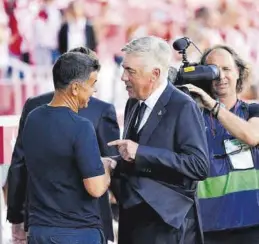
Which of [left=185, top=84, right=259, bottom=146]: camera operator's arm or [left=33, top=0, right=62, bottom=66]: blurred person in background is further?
[left=33, top=0, right=62, bottom=66]: blurred person in background

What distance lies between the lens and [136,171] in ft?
13.1

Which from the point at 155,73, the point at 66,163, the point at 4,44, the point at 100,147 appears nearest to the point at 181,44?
the point at 155,73

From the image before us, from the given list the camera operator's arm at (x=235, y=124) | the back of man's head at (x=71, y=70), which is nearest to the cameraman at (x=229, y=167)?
the camera operator's arm at (x=235, y=124)

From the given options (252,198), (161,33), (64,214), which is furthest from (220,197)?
(161,33)

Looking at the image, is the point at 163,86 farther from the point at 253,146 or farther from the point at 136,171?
the point at 253,146

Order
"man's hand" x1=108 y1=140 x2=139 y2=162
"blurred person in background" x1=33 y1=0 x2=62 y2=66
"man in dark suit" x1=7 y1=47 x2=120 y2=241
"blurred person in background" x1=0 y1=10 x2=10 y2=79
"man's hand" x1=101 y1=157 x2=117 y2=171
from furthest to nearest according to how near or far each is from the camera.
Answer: "blurred person in background" x1=33 y1=0 x2=62 y2=66
"blurred person in background" x1=0 y1=10 x2=10 y2=79
"man in dark suit" x1=7 y1=47 x2=120 y2=241
"man's hand" x1=101 y1=157 x2=117 y2=171
"man's hand" x1=108 y1=140 x2=139 y2=162

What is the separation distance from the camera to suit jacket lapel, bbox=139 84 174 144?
4.02m

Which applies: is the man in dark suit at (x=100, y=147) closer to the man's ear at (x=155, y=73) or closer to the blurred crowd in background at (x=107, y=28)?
the man's ear at (x=155, y=73)

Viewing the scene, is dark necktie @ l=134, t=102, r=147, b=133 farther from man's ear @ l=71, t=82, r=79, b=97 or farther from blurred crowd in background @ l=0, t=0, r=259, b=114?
blurred crowd in background @ l=0, t=0, r=259, b=114

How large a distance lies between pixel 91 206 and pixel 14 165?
0.96 m

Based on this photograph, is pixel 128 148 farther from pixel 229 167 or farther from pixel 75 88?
pixel 229 167

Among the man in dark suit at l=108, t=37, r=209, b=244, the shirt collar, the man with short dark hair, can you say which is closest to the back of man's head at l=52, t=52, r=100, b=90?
the man with short dark hair

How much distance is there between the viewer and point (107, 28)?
12469 mm

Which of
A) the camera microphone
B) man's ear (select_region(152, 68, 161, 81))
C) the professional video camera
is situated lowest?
the professional video camera
